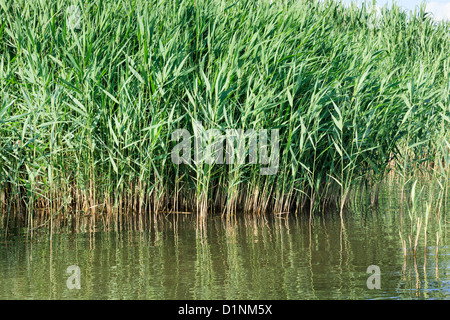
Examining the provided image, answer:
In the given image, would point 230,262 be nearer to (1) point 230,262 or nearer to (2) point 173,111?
(1) point 230,262

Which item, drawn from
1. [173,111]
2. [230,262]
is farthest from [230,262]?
[173,111]

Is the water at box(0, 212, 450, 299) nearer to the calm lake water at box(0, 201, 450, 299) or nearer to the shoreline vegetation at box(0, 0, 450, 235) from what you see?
the calm lake water at box(0, 201, 450, 299)

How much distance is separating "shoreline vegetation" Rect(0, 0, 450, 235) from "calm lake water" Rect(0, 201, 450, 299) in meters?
0.53

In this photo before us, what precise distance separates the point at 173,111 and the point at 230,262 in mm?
2124

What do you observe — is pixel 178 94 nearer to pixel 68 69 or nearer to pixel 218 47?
pixel 218 47

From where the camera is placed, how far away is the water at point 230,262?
4.19m

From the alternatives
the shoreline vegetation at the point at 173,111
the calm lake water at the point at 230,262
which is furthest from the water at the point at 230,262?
the shoreline vegetation at the point at 173,111

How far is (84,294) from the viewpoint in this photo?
4129 millimetres

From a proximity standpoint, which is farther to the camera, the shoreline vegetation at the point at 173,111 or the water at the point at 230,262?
the shoreline vegetation at the point at 173,111

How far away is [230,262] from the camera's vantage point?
5.00 meters

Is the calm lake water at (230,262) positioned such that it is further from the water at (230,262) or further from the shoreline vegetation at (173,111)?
the shoreline vegetation at (173,111)

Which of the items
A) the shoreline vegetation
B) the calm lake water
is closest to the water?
the calm lake water

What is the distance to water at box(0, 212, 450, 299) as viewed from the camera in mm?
4188
